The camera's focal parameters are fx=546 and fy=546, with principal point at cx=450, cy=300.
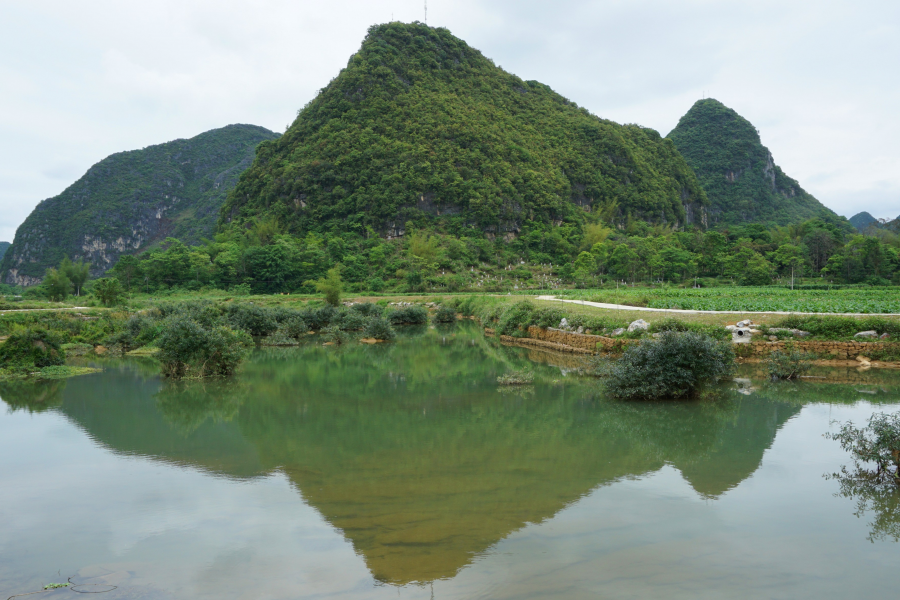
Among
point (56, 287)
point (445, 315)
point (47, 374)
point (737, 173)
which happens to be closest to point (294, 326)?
point (445, 315)

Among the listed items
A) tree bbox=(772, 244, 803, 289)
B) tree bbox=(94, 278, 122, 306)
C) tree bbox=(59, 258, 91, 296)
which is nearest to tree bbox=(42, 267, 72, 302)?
tree bbox=(94, 278, 122, 306)

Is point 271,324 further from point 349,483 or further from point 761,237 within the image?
point 761,237

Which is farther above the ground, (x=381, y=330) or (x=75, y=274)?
(x=75, y=274)

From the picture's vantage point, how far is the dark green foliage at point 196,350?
15.8m

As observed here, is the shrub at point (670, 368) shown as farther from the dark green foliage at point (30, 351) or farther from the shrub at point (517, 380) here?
the dark green foliage at point (30, 351)

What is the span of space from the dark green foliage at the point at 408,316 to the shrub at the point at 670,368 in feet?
85.7

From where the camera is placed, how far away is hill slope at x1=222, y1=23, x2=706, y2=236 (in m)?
85.1

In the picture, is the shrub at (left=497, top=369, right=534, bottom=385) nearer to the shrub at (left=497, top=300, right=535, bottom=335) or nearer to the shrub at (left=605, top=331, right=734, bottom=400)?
the shrub at (left=605, top=331, right=734, bottom=400)

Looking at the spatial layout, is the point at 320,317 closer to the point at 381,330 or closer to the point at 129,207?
the point at 381,330

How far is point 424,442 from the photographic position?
368 inches

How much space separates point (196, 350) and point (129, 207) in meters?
157

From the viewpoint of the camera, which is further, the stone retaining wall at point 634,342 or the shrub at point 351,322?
the shrub at point 351,322

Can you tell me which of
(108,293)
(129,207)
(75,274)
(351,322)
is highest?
(129,207)

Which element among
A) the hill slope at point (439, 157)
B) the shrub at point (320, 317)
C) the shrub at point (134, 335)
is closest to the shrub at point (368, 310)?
the shrub at point (320, 317)
